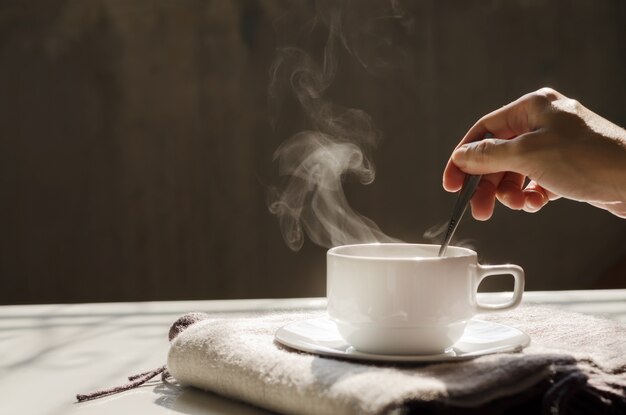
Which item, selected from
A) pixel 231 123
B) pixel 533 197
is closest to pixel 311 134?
pixel 231 123

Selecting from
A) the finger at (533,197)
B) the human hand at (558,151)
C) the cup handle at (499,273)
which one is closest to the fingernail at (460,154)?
the human hand at (558,151)

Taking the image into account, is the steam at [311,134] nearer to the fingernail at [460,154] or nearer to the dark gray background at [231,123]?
the dark gray background at [231,123]

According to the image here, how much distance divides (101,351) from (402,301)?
1.55 feet

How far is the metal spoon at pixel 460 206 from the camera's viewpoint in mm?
767

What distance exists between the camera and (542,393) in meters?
0.56

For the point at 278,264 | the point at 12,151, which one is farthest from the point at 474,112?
the point at 12,151

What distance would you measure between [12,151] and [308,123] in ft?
5.05

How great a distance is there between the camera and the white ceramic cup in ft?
Result: 2.16

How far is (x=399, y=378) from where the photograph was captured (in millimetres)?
539

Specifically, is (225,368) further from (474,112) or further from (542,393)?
(474,112)

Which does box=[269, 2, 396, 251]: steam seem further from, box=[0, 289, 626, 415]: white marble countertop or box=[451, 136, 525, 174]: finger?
A: box=[451, 136, 525, 174]: finger

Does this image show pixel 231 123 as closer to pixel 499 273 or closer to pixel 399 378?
pixel 499 273

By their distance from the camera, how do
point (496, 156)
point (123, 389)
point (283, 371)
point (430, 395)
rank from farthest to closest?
point (496, 156), point (123, 389), point (283, 371), point (430, 395)

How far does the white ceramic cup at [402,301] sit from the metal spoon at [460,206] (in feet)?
0.22
